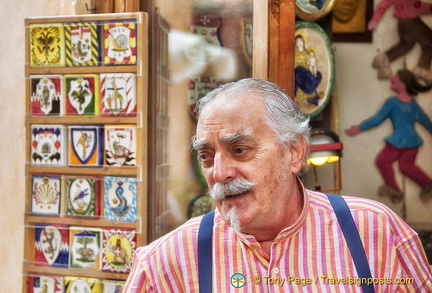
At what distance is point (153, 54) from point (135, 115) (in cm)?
33

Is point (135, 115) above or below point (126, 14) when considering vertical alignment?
below

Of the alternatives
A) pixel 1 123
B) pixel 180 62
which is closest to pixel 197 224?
pixel 180 62

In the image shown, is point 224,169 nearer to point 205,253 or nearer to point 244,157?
point 244,157

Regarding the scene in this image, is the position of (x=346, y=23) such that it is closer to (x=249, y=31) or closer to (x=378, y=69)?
(x=378, y=69)

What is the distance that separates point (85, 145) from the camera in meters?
2.77

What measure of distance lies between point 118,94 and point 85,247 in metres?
0.74

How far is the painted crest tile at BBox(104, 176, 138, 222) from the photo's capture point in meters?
2.70

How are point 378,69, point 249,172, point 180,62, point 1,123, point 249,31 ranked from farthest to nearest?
point 378,69, point 1,123, point 180,62, point 249,31, point 249,172

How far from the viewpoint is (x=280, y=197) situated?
5.49 feet

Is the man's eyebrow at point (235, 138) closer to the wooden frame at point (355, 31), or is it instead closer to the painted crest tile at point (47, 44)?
the painted crest tile at point (47, 44)

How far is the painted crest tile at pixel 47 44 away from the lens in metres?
2.79

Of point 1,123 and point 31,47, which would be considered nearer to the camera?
point 31,47

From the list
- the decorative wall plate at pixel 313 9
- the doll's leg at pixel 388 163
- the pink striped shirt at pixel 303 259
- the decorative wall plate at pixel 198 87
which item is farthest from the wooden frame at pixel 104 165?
the doll's leg at pixel 388 163

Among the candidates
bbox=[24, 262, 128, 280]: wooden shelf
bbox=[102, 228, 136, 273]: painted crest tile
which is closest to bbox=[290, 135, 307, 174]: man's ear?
bbox=[102, 228, 136, 273]: painted crest tile
